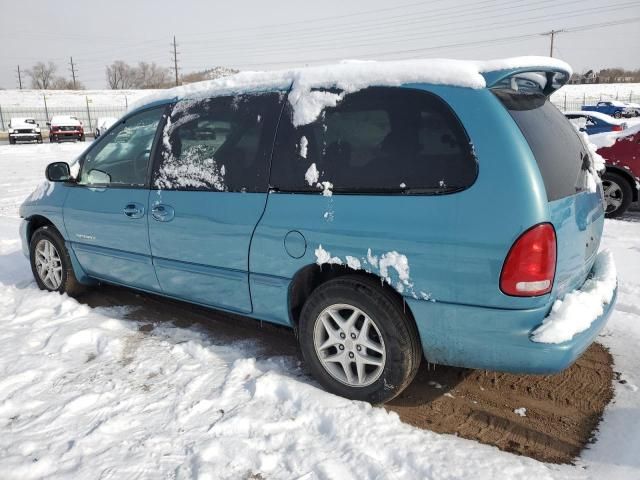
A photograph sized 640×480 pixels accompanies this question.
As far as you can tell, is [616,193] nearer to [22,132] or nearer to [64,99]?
[22,132]

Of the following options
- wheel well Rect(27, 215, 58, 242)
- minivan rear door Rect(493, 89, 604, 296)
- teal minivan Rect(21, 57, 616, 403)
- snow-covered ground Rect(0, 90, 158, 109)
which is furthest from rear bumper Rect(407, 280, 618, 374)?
snow-covered ground Rect(0, 90, 158, 109)

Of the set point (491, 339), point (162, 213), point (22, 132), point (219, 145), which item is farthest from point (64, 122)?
point (491, 339)

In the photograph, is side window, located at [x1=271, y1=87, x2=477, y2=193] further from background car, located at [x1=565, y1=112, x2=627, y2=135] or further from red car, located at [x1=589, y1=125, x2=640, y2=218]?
background car, located at [x1=565, y1=112, x2=627, y2=135]

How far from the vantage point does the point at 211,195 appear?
11.1ft

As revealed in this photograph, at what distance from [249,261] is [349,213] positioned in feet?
2.58

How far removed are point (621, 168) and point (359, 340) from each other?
6491 mm

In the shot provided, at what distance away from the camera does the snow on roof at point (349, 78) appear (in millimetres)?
2631

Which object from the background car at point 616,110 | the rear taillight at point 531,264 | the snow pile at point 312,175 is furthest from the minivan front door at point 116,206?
the background car at point 616,110

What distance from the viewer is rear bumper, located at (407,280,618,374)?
2.43m

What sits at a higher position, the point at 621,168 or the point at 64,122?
the point at 64,122

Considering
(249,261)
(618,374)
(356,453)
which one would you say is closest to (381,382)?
(356,453)

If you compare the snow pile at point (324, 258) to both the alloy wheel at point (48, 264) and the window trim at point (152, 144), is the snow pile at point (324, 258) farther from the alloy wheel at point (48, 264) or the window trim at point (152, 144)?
the alloy wheel at point (48, 264)

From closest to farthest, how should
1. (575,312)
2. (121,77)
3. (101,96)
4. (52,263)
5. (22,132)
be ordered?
(575,312)
(52,263)
(22,132)
(101,96)
(121,77)

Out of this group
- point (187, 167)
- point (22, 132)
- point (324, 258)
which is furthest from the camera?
point (22, 132)
